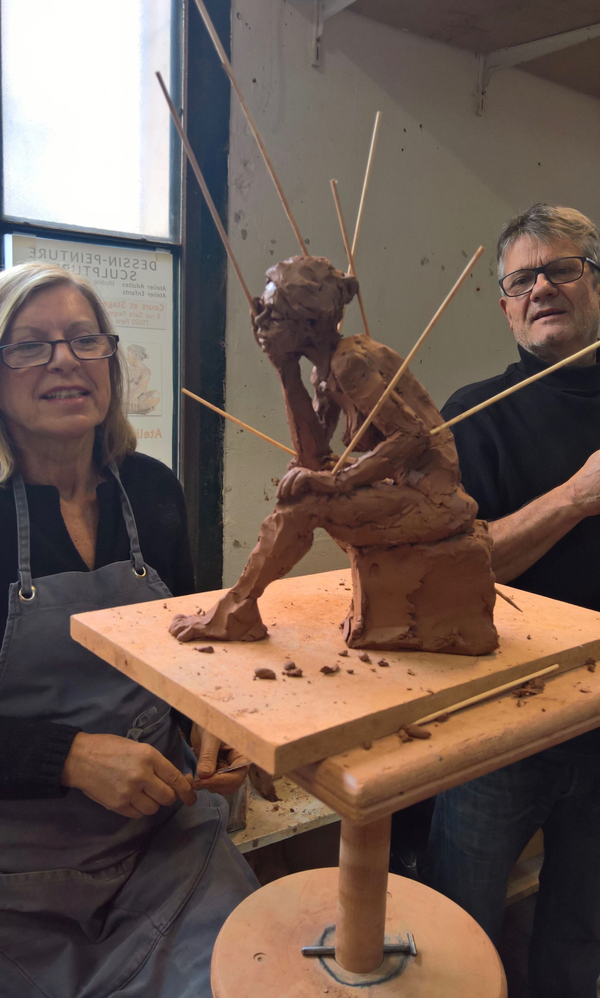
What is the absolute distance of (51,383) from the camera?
1.33 m

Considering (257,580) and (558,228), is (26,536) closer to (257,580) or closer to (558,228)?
(257,580)

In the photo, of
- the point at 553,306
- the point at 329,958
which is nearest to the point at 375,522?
the point at 329,958

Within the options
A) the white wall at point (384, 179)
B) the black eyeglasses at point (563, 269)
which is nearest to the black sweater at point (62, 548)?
the white wall at point (384, 179)

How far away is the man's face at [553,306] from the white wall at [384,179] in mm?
954

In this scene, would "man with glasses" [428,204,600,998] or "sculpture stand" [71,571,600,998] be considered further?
"man with glasses" [428,204,600,998]

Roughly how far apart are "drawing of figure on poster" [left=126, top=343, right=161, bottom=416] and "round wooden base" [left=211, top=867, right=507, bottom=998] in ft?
5.07

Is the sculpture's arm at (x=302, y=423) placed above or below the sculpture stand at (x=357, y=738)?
above

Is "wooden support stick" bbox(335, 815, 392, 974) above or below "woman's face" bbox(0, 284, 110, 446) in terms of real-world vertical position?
below

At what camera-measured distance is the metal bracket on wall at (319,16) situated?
2.27m

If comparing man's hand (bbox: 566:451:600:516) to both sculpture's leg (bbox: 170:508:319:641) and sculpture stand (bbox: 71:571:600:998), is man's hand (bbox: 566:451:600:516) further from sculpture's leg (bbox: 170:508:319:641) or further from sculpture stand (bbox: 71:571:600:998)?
sculpture's leg (bbox: 170:508:319:641)

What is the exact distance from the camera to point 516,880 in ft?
6.90

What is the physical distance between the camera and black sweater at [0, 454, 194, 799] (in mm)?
1173

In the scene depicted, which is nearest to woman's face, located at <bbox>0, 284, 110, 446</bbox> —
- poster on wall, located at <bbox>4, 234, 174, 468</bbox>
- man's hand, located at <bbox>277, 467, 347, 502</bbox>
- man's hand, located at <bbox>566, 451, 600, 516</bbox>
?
man's hand, located at <bbox>277, 467, 347, 502</bbox>

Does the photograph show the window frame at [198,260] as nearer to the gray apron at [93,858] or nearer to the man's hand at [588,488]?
the gray apron at [93,858]
